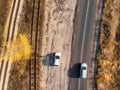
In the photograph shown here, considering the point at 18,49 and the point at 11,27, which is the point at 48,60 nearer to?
the point at 18,49

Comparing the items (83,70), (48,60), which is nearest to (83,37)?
(83,70)

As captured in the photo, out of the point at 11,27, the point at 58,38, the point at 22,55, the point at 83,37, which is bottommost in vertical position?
the point at 22,55

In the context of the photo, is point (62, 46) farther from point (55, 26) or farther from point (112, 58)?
point (112, 58)

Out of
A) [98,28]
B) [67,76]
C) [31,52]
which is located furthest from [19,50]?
[98,28]

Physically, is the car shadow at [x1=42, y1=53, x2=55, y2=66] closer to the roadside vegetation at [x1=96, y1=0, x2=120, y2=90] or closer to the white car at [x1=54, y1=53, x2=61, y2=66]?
the white car at [x1=54, y1=53, x2=61, y2=66]

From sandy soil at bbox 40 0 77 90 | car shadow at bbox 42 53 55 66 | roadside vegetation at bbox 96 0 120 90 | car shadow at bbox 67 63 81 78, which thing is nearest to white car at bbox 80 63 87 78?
car shadow at bbox 67 63 81 78

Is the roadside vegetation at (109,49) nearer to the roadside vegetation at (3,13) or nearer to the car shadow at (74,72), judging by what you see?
the car shadow at (74,72)
